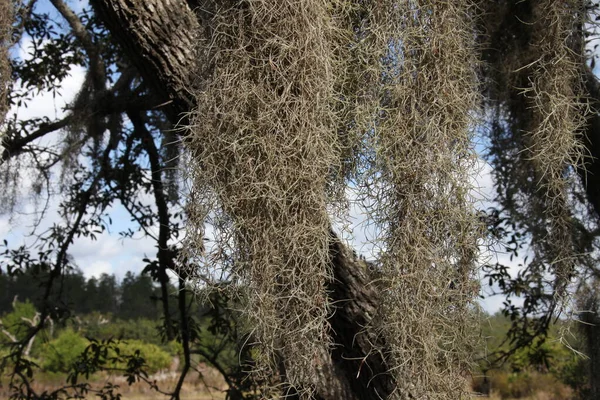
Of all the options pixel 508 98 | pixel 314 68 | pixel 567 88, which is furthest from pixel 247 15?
pixel 508 98

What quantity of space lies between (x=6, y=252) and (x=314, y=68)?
2.89 m

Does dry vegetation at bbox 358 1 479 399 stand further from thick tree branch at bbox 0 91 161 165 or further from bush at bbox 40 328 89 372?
bush at bbox 40 328 89 372

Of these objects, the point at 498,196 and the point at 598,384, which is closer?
the point at 598,384

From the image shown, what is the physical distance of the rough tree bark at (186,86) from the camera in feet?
5.34

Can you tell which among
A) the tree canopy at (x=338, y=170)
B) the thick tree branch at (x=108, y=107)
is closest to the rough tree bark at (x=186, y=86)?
the tree canopy at (x=338, y=170)

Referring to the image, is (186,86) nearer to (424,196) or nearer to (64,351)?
(424,196)

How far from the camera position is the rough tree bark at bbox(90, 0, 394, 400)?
1628 mm

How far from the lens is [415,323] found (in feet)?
4.23

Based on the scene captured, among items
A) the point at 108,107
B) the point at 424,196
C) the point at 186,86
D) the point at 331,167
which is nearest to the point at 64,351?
the point at 108,107

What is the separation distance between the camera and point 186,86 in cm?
168

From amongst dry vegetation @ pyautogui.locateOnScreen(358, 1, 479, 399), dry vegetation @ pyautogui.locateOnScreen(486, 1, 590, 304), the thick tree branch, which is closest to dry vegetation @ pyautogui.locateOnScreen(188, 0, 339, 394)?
dry vegetation @ pyautogui.locateOnScreen(358, 1, 479, 399)

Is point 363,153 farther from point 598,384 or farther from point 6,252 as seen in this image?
point 6,252

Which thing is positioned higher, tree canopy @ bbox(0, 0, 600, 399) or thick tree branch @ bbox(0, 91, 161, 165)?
thick tree branch @ bbox(0, 91, 161, 165)

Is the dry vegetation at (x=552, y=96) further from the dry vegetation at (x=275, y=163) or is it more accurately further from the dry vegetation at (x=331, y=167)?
the dry vegetation at (x=275, y=163)
